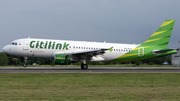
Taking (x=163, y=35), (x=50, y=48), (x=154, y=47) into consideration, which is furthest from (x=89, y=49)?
(x=163, y=35)

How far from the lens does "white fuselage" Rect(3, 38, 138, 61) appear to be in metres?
29.2

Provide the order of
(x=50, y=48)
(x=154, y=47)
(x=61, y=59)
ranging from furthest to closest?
(x=154, y=47) < (x=50, y=48) < (x=61, y=59)

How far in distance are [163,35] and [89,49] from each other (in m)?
11.6

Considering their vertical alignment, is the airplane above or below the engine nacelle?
above

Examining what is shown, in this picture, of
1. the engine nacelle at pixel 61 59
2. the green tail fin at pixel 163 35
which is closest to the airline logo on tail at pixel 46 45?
the engine nacelle at pixel 61 59

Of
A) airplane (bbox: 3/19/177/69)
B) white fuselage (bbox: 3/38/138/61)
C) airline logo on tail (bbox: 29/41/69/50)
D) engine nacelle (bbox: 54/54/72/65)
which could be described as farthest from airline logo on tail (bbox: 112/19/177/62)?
airline logo on tail (bbox: 29/41/69/50)

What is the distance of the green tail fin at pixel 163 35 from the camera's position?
1274 inches

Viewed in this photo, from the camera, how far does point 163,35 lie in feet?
106

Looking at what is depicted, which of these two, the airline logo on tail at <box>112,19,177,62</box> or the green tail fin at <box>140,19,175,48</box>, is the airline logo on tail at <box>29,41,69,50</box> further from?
the green tail fin at <box>140,19,175,48</box>

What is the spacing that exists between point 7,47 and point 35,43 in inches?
178

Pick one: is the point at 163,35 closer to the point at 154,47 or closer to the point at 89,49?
the point at 154,47

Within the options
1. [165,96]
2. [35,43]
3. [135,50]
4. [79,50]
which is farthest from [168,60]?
[165,96]

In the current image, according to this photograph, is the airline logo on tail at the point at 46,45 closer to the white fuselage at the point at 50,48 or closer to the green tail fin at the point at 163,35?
the white fuselage at the point at 50,48

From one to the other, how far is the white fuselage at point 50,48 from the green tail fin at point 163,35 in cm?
478
